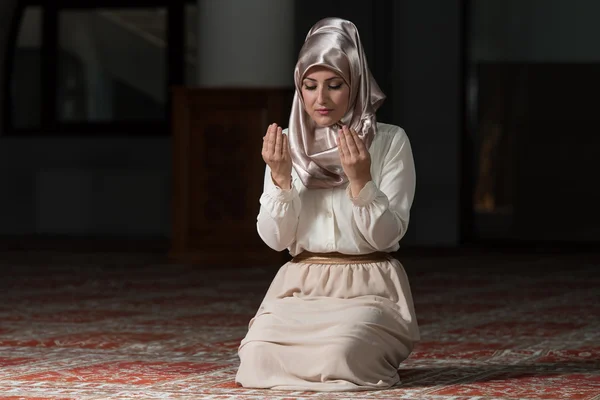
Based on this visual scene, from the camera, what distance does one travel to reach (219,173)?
9805 millimetres

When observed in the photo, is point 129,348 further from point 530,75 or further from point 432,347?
point 530,75

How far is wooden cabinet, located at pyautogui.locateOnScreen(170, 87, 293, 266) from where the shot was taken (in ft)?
31.8

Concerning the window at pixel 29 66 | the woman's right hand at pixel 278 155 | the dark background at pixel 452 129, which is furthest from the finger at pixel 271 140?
the window at pixel 29 66

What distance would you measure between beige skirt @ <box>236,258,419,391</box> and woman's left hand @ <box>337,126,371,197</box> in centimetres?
33

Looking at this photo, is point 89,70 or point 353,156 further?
point 89,70

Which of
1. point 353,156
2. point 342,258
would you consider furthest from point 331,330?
point 353,156

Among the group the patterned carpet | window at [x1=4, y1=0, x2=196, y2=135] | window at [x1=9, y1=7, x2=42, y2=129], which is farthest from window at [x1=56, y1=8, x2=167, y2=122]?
the patterned carpet

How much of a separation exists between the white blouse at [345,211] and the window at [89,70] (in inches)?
370

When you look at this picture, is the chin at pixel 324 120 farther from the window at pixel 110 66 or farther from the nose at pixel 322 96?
the window at pixel 110 66

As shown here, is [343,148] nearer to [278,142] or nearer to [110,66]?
[278,142]

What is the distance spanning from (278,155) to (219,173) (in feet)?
20.2

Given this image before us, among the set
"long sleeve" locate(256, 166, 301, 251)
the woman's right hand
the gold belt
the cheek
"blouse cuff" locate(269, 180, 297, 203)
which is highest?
the cheek

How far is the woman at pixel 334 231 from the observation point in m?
3.66

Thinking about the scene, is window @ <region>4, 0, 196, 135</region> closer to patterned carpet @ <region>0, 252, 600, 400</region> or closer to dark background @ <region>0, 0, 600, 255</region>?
dark background @ <region>0, 0, 600, 255</region>
